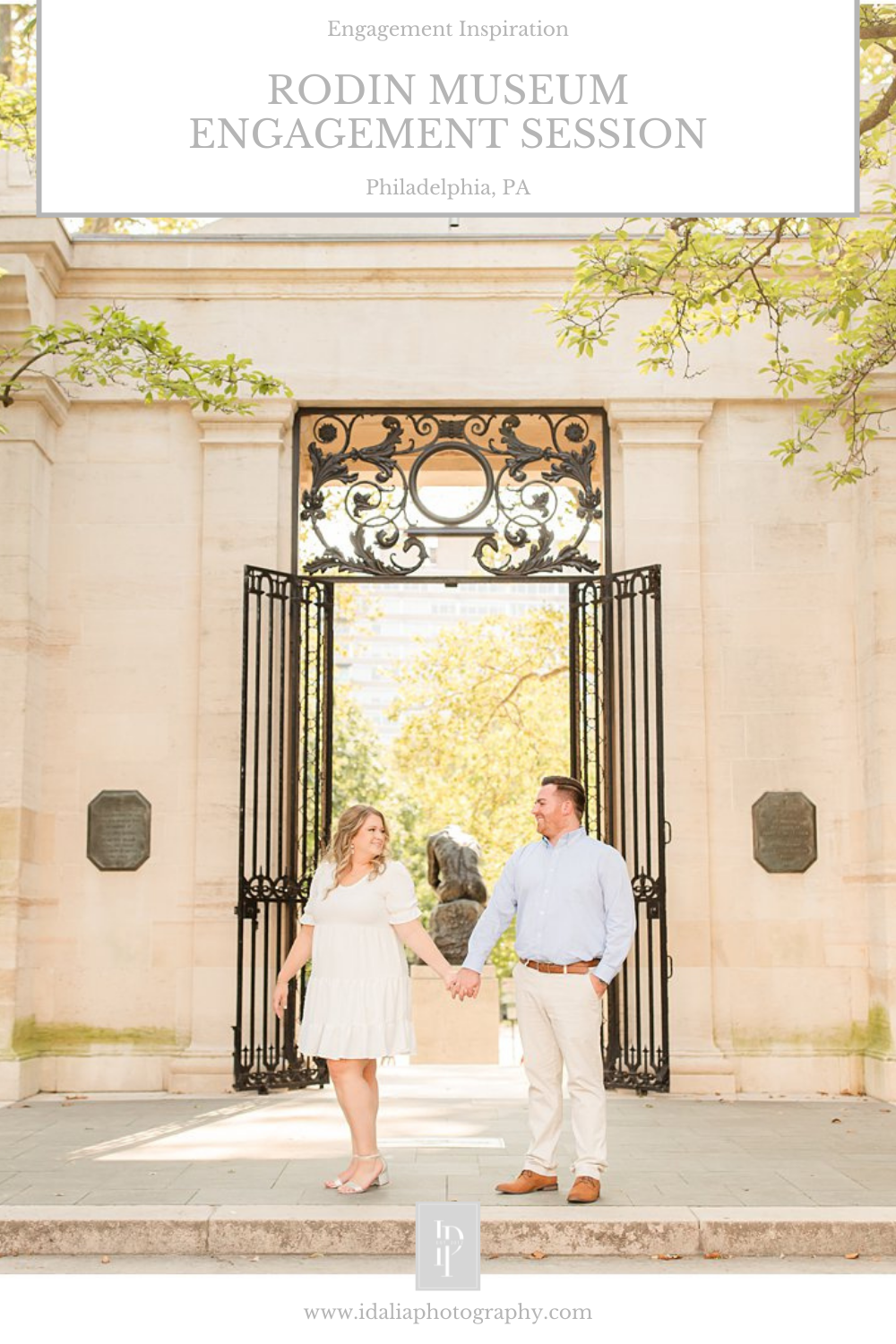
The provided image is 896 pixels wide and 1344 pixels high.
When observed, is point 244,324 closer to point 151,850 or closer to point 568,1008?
point 151,850

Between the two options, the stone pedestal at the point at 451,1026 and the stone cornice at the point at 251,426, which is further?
the stone pedestal at the point at 451,1026

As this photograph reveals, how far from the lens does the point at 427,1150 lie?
8164 millimetres

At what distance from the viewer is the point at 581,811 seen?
740 cm

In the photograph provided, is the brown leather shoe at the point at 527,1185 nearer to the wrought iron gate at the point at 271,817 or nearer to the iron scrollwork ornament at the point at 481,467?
the wrought iron gate at the point at 271,817

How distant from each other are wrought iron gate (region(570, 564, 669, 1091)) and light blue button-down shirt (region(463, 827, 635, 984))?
348cm

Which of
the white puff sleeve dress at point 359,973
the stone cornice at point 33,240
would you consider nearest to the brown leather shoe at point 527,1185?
the white puff sleeve dress at point 359,973

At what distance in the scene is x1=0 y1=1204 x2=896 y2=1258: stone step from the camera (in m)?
6.35

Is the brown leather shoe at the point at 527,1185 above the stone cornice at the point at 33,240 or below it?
below

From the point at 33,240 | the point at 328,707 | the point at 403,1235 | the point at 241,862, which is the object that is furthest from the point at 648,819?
the point at 33,240

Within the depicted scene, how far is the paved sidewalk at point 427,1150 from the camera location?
6.93m
